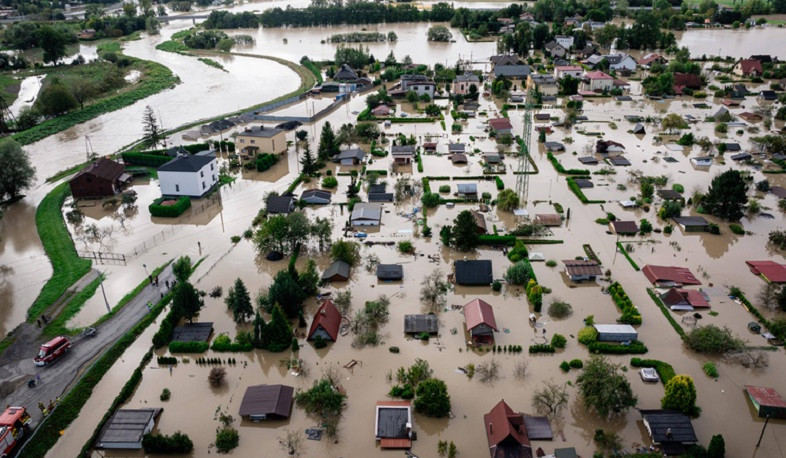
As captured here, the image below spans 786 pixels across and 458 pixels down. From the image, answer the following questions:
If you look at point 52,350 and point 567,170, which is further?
point 567,170

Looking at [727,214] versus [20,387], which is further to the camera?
[727,214]

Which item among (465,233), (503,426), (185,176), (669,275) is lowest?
(503,426)

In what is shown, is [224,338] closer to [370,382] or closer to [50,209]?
[370,382]

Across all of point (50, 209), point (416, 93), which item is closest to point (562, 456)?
point (50, 209)

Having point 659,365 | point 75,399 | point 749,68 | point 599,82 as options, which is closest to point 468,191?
point 659,365

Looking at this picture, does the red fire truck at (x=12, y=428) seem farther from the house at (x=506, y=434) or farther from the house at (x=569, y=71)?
the house at (x=569, y=71)

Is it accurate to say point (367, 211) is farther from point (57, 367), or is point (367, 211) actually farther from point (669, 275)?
point (57, 367)

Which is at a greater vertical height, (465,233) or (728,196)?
(728,196)
